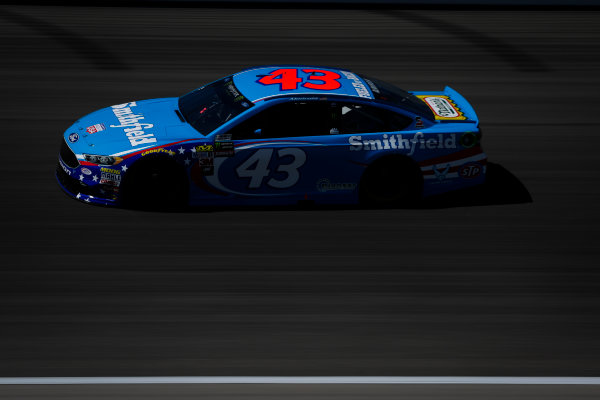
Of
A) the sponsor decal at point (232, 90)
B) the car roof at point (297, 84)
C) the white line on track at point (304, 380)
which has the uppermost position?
the car roof at point (297, 84)

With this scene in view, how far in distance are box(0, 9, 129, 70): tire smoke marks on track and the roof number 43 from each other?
213 inches

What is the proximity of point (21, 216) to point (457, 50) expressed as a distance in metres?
9.04

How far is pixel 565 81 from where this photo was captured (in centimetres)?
1360

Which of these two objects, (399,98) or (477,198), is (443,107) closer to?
(399,98)

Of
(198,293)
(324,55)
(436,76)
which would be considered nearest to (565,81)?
(436,76)

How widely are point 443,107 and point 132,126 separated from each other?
336 cm

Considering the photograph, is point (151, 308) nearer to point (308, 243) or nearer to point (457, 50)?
point (308, 243)

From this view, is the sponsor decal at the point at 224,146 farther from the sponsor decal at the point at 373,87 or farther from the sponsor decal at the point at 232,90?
the sponsor decal at the point at 373,87

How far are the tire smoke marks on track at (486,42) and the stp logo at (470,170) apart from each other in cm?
574

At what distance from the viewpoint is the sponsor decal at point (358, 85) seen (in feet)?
28.6

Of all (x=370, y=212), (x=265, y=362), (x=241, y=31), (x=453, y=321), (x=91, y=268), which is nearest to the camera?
(x=265, y=362)

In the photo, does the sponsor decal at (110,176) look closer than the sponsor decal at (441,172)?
Yes

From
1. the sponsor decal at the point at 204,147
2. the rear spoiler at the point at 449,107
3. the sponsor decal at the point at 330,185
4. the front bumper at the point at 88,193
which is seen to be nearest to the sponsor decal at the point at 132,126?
the sponsor decal at the point at 204,147

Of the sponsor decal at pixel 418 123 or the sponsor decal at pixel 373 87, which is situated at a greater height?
the sponsor decal at pixel 373 87
